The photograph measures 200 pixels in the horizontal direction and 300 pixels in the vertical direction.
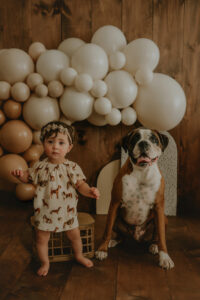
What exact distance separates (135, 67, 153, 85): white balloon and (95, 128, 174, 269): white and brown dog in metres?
0.50

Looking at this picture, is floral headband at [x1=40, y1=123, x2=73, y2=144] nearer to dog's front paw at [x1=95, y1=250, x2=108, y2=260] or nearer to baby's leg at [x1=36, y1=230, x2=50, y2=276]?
baby's leg at [x1=36, y1=230, x2=50, y2=276]

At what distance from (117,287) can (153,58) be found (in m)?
1.43

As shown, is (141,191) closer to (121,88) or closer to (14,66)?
(121,88)

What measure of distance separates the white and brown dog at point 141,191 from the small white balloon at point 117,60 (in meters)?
0.60

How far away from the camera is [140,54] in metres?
1.95

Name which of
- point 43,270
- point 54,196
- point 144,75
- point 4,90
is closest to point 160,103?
point 144,75

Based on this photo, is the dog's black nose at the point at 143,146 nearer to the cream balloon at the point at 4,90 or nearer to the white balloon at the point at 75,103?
the white balloon at the point at 75,103

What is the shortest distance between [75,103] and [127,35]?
74 cm

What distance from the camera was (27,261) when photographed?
160 centimetres

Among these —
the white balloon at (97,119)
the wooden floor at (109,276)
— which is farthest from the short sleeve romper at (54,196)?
the white balloon at (97,119)

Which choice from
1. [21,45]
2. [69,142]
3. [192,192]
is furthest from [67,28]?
[192,192]

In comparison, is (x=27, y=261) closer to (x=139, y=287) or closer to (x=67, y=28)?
(x=139, y=287)

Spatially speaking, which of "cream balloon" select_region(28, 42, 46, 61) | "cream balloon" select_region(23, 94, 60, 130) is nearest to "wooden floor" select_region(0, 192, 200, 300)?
"cream balloon" select_region(23, 94, 60, 130)

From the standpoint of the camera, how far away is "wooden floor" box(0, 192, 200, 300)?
1.32 metres
